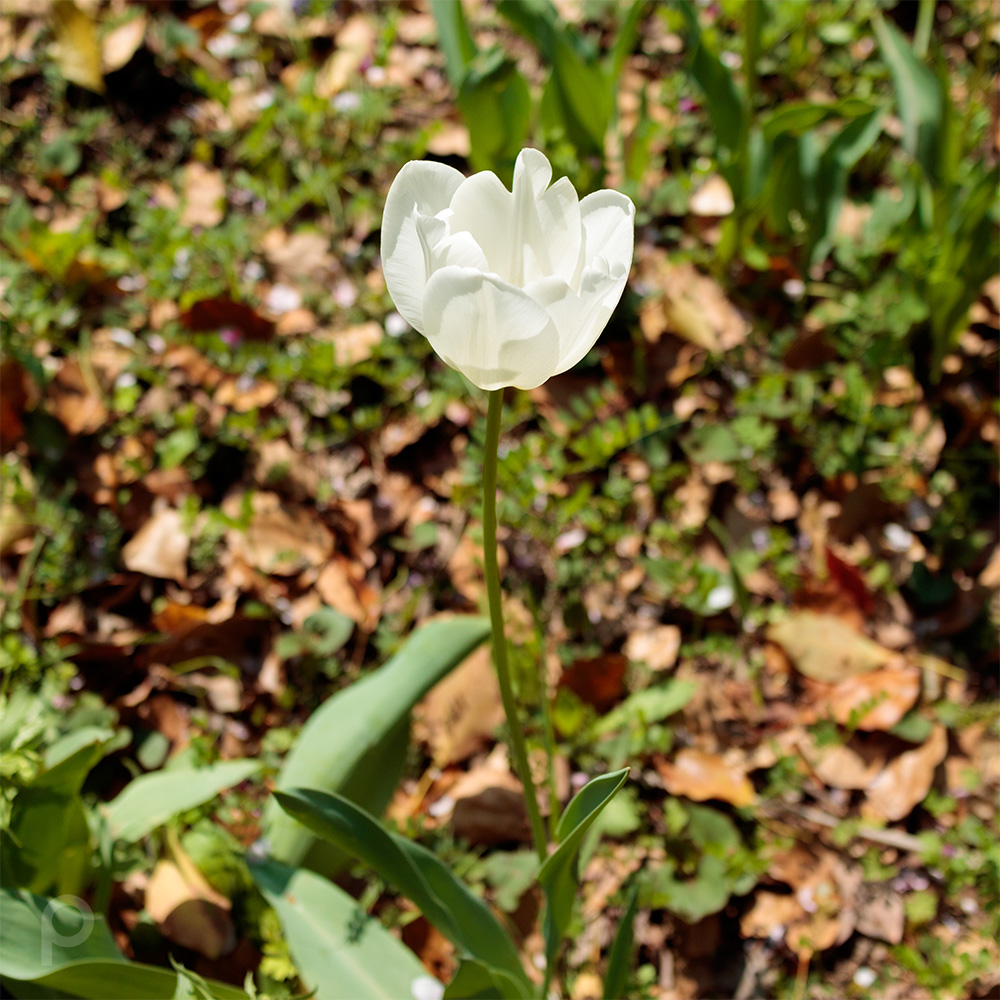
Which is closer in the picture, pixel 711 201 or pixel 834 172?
pixel 834 172

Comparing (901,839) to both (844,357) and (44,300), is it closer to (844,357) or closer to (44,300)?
(844,357)

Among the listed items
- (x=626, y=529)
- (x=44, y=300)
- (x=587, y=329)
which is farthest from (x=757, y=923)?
(x=44, y=300)

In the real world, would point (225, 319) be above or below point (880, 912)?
above

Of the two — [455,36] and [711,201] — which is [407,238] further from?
[711,201]

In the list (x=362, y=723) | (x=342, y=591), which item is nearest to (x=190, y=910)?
(x=362, y=723)

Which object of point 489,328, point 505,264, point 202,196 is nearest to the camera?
point 489,328

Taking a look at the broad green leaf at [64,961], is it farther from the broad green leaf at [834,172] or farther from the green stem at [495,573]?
the broad green leaf at [834,172]

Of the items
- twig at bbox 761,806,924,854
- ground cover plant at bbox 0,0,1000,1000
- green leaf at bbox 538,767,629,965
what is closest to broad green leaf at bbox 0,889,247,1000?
ground cover plant at bbox 0,0,1000,1000
